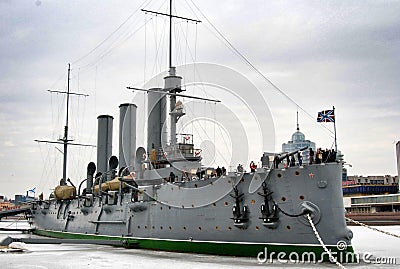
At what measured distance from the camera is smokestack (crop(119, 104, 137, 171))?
106 ft

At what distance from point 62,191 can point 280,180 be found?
890 inches

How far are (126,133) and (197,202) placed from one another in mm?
13329

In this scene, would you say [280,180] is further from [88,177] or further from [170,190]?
[88,177]

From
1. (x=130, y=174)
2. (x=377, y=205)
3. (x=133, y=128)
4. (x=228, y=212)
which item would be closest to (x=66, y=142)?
(x=133, y=128)

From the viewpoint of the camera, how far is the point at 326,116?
21.3 metres

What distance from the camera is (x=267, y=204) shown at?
59.3ft

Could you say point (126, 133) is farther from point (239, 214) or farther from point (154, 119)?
point (239, 214)

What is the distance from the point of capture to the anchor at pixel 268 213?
17795mm

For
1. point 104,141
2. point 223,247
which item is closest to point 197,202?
point 223,247

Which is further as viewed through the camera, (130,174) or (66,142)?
(66,142)

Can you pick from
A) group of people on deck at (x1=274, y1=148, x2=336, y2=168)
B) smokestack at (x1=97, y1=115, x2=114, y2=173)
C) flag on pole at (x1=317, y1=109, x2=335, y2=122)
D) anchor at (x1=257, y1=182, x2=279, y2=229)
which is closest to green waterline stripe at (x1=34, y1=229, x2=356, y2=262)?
anchor at (x1=257, y1=182, x2=279, y2=229)

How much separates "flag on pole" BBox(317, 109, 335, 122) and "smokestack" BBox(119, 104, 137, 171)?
1509 centimetres

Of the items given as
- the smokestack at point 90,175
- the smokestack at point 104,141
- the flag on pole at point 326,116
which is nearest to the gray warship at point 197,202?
the smokestack at point 90,175

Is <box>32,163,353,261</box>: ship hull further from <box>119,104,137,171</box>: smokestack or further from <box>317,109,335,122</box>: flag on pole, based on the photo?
<box>119,104,137,171</box>: smokestack
